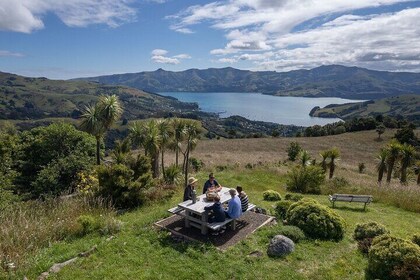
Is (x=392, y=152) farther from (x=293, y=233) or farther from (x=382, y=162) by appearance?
(x=293, y=233)

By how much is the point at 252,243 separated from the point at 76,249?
5307 millimetres

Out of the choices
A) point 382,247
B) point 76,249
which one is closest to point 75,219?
point 76,249

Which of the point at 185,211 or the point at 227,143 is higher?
the point at 185,211

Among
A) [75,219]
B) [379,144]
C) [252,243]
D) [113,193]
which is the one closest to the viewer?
[252,243]

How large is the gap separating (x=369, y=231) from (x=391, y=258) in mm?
2562

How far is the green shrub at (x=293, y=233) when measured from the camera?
10141mm

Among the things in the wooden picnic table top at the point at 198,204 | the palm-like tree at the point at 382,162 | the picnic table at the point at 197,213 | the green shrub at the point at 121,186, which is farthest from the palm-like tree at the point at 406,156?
the green shrub at the point at 121,186

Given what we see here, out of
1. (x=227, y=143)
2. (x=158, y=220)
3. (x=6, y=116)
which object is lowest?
(x=6, y=116)

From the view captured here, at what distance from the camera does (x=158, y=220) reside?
39.0ft

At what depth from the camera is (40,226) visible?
9.92 meters

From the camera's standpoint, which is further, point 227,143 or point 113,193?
point 227,143

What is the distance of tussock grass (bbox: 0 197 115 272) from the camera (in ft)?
28.6

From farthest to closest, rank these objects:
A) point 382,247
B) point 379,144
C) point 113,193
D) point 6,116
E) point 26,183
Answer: point 6,116
point 379,144
point 26,183
point 113,193
point 382,247

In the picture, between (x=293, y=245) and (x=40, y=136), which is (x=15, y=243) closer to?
(x=293, y=245)
